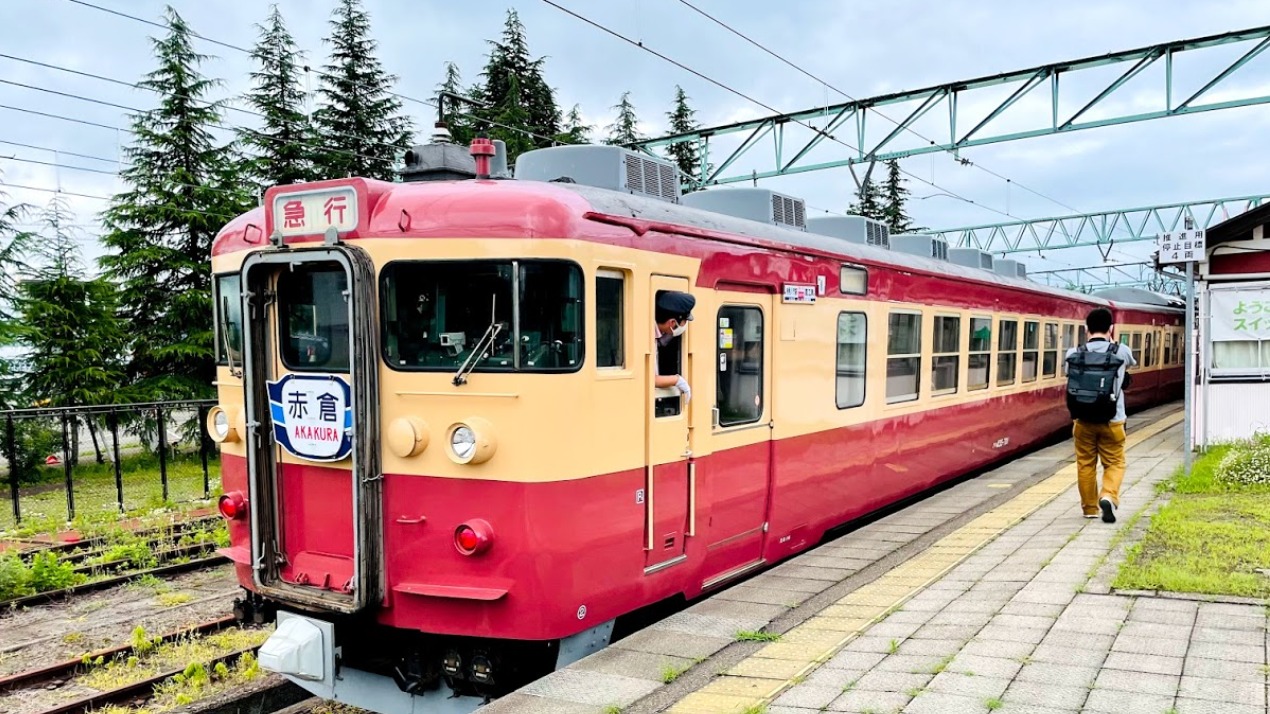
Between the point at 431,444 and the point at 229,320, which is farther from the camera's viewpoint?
the point at 229,320

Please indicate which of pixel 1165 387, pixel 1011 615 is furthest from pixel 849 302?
pixel 1165 387

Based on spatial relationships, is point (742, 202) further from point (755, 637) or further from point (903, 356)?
point (755, 637)

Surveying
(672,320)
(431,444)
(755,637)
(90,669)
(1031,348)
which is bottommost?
(90,669)

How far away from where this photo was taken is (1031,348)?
1374cm

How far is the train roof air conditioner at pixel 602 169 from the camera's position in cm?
598

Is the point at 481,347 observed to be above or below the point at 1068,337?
above

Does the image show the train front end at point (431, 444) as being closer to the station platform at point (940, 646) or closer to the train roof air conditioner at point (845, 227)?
the station platform at point (940, 646)

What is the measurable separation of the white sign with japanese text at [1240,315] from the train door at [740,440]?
745cm

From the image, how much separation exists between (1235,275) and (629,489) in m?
9.46

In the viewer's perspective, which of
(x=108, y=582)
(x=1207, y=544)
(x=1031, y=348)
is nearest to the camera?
(x=1207, y=544)

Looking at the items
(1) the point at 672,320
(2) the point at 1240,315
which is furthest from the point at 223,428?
(2) the point at 1240,315

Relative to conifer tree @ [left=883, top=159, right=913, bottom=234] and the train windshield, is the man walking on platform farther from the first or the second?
conifer tree @ [left=883, top=159, right=913, bottom=234]

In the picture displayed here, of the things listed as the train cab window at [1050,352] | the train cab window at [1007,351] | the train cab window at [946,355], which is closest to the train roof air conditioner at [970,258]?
the train cab window at [1007,351]

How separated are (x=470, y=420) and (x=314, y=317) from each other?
1186 millimetres
